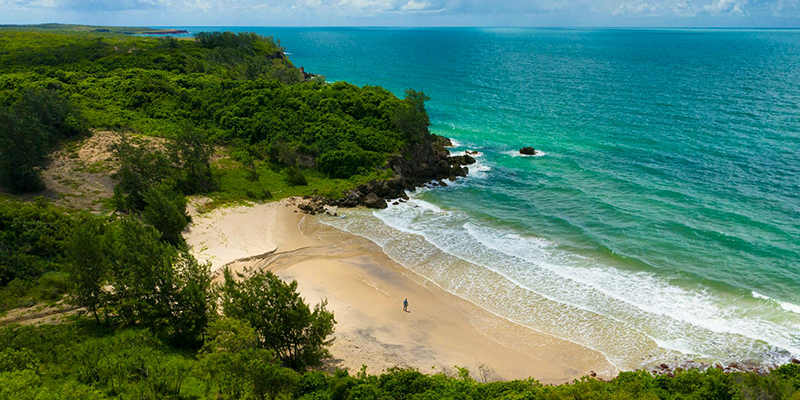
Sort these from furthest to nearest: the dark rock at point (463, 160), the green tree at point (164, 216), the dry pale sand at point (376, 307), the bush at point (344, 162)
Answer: the dark rock at point (463, 160) < the bush at point (344, 162) < the green tree at point (164, 216) < the dry pale sand at point (376, 307)

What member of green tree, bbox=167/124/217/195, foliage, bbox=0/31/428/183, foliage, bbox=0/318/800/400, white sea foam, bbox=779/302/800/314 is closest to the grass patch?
green tree, bbox=167/124/217/195

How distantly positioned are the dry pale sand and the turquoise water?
6.41 ft

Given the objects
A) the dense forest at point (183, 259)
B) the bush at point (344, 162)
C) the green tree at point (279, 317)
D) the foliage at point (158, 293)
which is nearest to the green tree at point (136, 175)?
the dense forest at point (183, 259)

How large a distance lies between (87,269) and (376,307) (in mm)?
20113

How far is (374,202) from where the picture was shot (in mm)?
54781

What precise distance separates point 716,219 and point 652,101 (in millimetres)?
63621

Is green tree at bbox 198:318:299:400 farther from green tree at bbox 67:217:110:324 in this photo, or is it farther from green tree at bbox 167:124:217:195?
green tree at bbox 167:124:217:195

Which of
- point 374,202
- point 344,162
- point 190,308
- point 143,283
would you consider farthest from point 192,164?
point 190,308

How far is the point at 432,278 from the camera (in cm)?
4169

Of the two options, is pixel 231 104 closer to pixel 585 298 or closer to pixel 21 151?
pixel 21 151

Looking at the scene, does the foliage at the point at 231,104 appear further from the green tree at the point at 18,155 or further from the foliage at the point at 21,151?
the green tree at the point at 18,155

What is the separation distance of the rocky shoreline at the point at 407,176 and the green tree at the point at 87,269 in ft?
82.8

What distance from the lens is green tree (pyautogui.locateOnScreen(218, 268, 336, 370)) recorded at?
27312mm

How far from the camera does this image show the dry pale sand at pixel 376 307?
103 ft
